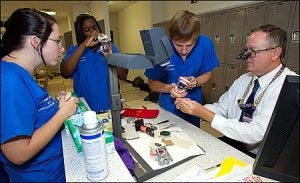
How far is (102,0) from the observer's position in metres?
2.63

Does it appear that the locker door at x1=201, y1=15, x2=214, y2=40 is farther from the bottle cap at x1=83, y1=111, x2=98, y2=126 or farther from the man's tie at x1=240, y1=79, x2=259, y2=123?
the bottle cap at x1=83, y1=111, x2=98, y2=126

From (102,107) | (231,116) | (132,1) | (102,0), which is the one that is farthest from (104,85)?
(132,1)

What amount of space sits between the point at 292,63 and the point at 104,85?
228 centimetres

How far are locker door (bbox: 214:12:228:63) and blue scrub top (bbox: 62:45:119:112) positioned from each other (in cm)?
251

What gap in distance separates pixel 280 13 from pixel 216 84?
1.54 m

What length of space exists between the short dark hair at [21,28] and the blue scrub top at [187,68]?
87 cm

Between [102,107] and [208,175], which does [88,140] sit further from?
[102,107]

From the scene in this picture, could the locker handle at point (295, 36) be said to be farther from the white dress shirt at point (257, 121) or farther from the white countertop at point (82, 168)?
the white countertop at point (82, 168)

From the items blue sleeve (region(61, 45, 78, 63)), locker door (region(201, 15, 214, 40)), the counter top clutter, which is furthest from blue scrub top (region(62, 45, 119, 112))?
locker door (region(201, 15, 214, 40))

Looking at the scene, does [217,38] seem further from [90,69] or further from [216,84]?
[90,69]

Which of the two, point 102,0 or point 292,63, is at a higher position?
point 102,0

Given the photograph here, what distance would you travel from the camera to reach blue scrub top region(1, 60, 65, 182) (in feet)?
2.26

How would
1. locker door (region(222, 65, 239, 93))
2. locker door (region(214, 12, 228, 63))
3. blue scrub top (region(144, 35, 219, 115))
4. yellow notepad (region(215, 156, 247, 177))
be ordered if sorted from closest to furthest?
yellow notepad (region(215, 156, 247, 177)) < blue scrub top (region(144, 35, 219, 115)) < locker door (region(222, 65, 239, 93)) < locker door (region(214, 12, 228, 63))

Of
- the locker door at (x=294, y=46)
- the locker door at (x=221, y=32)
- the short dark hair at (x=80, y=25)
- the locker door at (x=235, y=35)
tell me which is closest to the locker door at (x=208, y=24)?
the locker door at (x=221, y=32)
